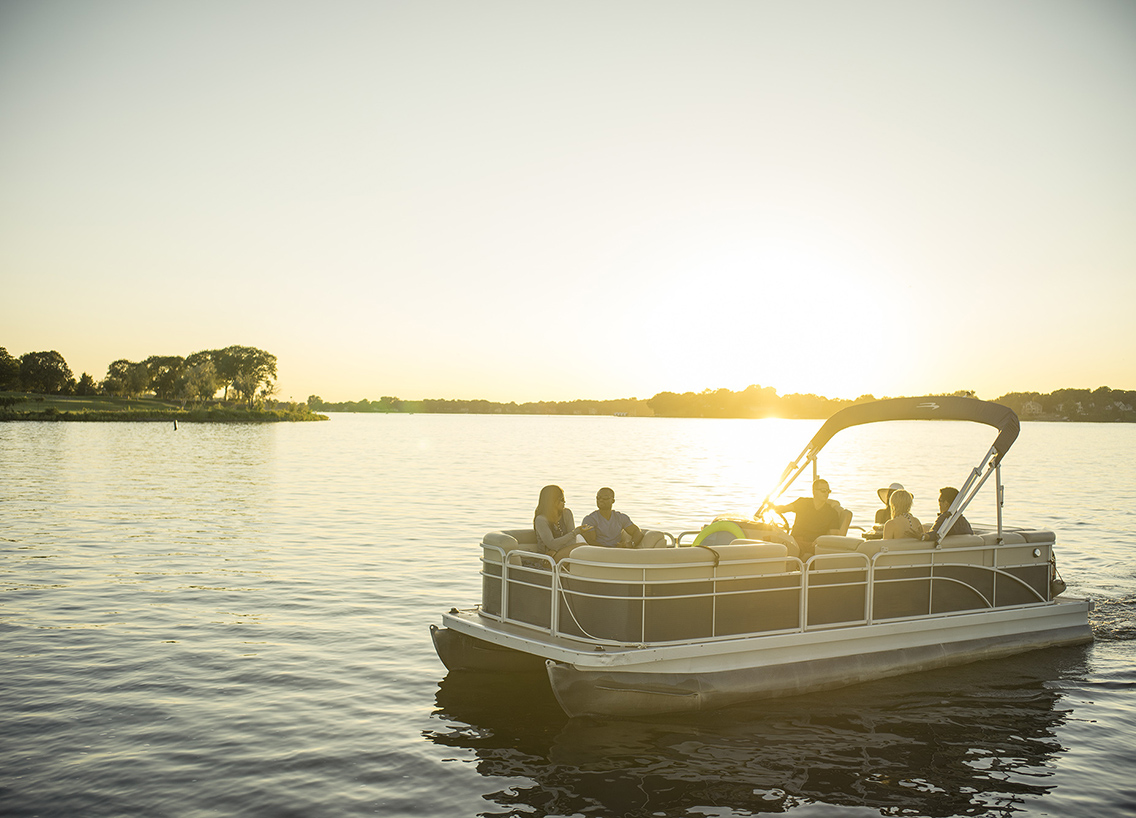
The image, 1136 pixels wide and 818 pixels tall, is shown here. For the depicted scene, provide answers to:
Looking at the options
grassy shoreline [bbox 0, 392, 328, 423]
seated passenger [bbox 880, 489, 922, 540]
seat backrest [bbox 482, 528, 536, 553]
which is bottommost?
seat backrest [bbox 482, 528, 536, 553]

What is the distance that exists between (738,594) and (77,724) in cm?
723

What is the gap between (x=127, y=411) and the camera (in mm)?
124438

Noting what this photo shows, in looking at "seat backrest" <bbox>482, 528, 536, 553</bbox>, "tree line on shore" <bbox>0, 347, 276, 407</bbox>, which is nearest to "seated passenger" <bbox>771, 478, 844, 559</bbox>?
"seat backrest" <bbox>482, 528, 536, 553</bbox>

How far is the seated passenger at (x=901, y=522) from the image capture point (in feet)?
34.9

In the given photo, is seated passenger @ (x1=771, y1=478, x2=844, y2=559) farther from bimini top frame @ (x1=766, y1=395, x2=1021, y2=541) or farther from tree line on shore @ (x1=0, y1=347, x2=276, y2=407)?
tree line on shore @ (x1=0, y1=347, x2=276, y2=407)

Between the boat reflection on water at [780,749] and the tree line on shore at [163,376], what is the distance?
152294 millimetres

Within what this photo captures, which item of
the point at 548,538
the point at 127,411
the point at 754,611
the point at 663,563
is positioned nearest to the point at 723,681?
the point at 754,611

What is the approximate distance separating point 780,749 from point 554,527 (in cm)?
362

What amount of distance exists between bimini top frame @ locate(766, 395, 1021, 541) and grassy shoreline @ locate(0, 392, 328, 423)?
395ft

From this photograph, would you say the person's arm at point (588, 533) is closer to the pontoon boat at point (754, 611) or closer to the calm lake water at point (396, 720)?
the pontoon boat at point (754, 611)

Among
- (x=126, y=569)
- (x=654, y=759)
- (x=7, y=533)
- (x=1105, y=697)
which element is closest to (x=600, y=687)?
(x=654, y=759)

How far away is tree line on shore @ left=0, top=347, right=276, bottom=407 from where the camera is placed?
143375mm

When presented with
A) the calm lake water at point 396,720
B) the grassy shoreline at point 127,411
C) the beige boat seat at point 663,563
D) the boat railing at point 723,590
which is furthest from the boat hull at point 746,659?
the grassy shoreline at point 127,411

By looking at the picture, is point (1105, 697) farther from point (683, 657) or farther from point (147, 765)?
point (147, 765)
